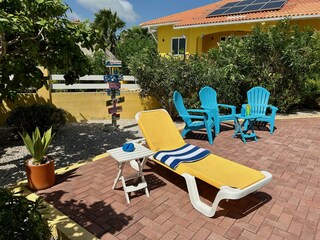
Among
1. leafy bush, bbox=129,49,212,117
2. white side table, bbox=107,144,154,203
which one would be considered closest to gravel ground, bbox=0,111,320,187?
leafy bush, bbox=129,49,212,117

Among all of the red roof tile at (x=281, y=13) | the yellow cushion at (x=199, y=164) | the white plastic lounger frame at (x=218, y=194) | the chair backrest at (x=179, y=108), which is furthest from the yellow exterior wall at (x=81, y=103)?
the red roof tile at (x=281, y=13)

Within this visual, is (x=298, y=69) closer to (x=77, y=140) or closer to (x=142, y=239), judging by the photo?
(x=77, y=140)

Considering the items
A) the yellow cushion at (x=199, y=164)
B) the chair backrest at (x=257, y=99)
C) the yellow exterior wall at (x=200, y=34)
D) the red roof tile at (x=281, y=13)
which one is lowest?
the yellow cushion at (x=199, y=164)

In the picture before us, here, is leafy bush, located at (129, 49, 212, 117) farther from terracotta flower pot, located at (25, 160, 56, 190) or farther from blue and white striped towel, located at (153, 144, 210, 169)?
terracotta flower pot, located at (25, 160, 56, 190)

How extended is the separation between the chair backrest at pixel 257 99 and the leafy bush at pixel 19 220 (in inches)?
269

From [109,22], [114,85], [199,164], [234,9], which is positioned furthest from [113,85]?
[109,22]

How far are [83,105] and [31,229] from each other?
6.78 meters

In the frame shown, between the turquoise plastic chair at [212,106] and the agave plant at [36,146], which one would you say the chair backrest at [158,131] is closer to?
the agave plant at [36,146]

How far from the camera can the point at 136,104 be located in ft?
31.1

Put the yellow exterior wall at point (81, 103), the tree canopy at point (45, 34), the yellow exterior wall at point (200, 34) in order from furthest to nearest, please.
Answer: the yellow exterior wall at point (200, 34) < the yellow exterior wall at point (81, 103) < the tree canopy at point (45, 34)

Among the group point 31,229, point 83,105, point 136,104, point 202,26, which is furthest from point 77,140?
point 202,26

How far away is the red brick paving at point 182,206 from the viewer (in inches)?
116

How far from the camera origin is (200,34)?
626 inches

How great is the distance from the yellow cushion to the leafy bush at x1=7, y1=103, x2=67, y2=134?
3319 mm
